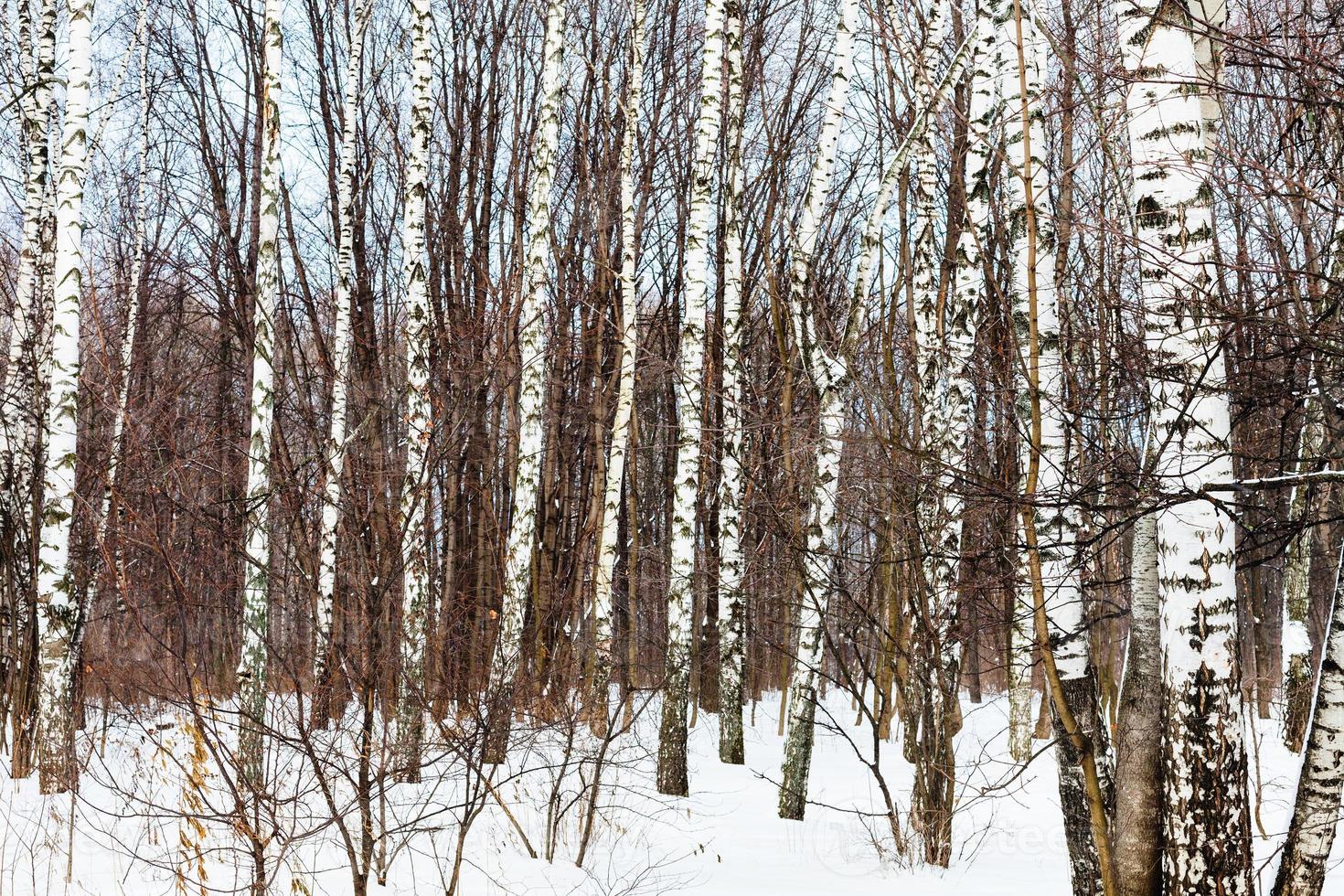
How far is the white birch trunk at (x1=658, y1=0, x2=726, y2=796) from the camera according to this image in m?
8.32

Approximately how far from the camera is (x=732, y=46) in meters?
9.74

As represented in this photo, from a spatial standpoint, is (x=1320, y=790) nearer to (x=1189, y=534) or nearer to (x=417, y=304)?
(x=1189, y=534)

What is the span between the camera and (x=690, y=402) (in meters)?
8.32

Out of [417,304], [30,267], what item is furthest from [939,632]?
[30,267]

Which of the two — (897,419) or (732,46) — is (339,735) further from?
(732,46)

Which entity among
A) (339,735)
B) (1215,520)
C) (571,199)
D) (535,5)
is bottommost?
(339,735)

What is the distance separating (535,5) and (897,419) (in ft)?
38.8

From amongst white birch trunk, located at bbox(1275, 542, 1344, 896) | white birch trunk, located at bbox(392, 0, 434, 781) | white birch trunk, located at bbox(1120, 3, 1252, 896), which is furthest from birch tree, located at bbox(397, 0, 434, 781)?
white birch trunk, located at bbox(1275, 542, 1344, 896)

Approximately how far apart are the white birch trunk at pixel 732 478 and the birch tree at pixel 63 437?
484 cm

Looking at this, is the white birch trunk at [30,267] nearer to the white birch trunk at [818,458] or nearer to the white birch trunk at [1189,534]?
the white birch trunk at [818,458]

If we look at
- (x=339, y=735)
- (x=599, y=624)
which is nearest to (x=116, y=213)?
(x=599, y=624)

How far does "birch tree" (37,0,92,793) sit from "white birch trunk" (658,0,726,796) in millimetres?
4227

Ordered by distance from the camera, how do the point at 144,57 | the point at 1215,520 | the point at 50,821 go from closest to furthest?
the point at 1215,520
the point at 50,821
the point at 144,57

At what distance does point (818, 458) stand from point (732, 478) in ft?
10.0
